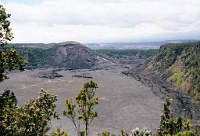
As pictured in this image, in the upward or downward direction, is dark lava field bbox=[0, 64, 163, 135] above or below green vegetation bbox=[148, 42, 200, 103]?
below

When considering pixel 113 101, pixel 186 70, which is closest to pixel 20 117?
pixel 113 101

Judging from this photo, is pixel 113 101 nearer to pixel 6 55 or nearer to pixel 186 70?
pixel 186 70

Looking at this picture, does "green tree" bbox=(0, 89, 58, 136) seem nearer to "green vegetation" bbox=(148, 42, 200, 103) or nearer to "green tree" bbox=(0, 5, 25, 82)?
"green tree" bbox=(0, 5, 25, 82)

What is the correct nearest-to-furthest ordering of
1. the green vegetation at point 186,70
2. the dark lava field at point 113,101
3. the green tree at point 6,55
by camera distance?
the green tree at point 6,55 → the dark lava field at point 113,101 → the green vegetation at point 186,70

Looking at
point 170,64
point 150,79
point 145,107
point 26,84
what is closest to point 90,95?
point 145,107

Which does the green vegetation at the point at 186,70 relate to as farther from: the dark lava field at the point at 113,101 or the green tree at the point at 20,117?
the green tree at the point at 20,117

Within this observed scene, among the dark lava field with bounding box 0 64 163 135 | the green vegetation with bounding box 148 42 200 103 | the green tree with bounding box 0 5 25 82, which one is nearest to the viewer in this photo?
the green tree with bounding box 0 5 25 82

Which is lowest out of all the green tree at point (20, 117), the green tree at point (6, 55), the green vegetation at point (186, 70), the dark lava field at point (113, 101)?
the dark lava field at point (113, 101)

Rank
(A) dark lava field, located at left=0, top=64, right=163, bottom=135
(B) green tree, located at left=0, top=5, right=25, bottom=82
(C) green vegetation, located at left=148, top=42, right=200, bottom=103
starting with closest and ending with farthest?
(B) green tree, located at left=0, top=5, right=25, bottom=82, (A) dark lava field, located at left=0, top=64, right=163, bottom=135, (C) green vegetation, located at left=148, top=42, right=200, bottom=103

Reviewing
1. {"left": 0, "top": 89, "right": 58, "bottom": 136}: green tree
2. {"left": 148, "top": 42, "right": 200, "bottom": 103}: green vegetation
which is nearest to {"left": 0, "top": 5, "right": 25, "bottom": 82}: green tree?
{"left": 0, "top": 89, "right": 58, "bottom": 136}: green tree

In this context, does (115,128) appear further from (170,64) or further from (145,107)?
(170,64)

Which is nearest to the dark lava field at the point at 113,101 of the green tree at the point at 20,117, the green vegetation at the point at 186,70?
the green vegetation at the point at 186,70
